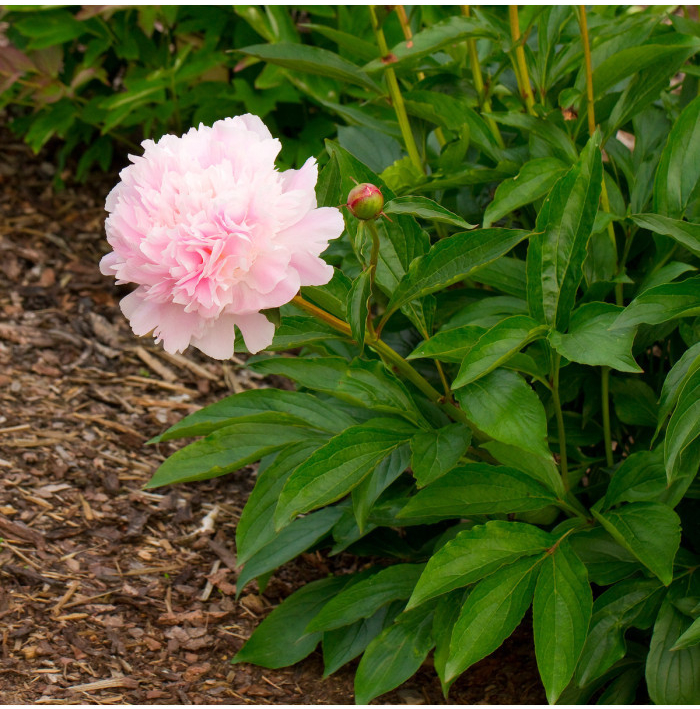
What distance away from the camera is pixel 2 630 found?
1.63m

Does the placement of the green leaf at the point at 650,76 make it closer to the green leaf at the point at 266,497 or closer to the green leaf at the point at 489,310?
the green leaf at the point at 489,310

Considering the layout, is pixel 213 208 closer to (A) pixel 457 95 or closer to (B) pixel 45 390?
(A) pixel 457 95

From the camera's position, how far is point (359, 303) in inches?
45.4

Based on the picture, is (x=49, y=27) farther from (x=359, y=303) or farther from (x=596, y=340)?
(x=596, y=340)

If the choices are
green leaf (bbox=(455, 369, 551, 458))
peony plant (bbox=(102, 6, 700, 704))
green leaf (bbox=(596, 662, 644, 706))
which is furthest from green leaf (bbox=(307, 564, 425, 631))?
green leaf (bbox=(455, 369, 551, 458))

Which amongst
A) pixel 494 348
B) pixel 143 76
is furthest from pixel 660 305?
pixel 143 76

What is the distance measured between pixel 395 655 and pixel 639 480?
512 mm

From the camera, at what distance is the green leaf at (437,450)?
1.29 m

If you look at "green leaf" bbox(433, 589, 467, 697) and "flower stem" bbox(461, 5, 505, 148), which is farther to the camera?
"flower stem" bbox(461, 5, 505, 148)

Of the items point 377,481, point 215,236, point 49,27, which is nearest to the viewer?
point 215,236

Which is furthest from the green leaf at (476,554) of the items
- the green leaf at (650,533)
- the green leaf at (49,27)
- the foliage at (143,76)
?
the green leaf at (49,27)

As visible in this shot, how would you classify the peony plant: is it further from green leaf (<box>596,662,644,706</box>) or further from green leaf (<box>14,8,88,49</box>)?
green leaf (<box>14,8,88,49</box>)

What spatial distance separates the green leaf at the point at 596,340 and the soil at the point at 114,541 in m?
0.74

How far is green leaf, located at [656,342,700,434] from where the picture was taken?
1.20 metres
